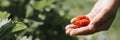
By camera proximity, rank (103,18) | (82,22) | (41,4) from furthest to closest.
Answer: (41,4)
(82,22)
(103,18)

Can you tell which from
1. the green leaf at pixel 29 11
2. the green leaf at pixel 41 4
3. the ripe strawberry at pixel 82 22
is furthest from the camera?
the green leaf at pixel 29 11

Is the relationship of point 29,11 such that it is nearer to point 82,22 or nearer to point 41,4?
point 41,4

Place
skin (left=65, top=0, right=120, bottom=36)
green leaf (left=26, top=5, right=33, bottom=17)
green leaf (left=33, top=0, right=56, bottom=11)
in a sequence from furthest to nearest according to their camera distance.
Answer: green leaf (left=26, top=5, right=33, bottom=17) → green leaf (left=33, top=0, right=56, bottom=11) → skin (left=65, top=0, right=120, bottom=36)

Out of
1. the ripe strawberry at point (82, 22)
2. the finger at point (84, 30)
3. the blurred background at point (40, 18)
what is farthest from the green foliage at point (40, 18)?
the finger at point (84, 30)

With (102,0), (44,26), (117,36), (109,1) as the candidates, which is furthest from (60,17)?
(117,36)

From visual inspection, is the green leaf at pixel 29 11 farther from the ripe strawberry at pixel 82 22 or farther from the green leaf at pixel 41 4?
the ripe strawberry at pixel 82 22

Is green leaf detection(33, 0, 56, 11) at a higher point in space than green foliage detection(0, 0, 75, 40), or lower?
higher

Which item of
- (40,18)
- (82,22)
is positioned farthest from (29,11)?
(82,22)

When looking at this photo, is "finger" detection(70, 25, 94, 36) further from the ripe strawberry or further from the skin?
the ripe strawberry

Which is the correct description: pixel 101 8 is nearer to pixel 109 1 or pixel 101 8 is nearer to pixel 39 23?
pixel 109 1

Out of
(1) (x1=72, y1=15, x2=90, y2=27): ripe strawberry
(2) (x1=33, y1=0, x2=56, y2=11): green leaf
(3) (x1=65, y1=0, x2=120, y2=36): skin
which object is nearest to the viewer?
(3) (x1=65, y1=0, x2=120, y2=36): skin

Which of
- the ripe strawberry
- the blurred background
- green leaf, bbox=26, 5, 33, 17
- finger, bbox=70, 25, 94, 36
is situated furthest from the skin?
green leaf, bbox=26, 5, 33, 17
